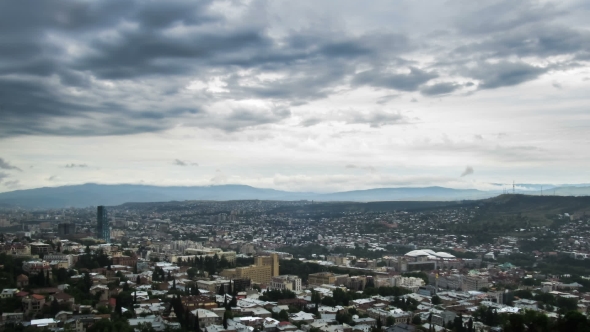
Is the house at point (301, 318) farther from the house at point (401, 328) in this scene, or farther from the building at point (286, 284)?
the building at point (286, 284)

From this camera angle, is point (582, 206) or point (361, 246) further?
point (582, 206)

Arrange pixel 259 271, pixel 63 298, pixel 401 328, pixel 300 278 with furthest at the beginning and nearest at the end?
pixel 259 271
pixel 300 278
pixel 63 298
pixel 401 328

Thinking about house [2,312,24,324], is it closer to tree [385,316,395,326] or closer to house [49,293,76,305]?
house [49,293,76,305]

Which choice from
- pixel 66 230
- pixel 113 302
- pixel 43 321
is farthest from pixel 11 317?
pixel 66 230

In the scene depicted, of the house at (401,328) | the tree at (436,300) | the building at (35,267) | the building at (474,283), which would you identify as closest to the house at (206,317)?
the house at (401,328)

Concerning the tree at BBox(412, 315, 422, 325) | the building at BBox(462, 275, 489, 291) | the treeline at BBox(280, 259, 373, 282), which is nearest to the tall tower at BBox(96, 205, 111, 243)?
the treeline at BBox(280, 259, 373, 282)

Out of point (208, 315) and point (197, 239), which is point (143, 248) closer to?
point (197, 239)

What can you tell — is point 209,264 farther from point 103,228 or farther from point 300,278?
point 103,228

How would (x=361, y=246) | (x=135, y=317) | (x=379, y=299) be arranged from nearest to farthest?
(x=135, y=317) → (x=379, y=299) → (x=361, y=246)

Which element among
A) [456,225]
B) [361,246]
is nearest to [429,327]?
[361,246]
